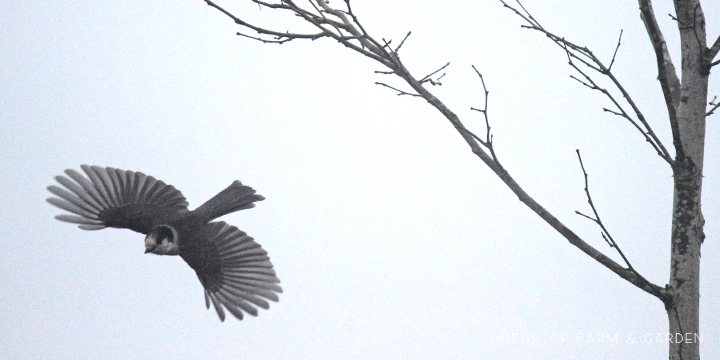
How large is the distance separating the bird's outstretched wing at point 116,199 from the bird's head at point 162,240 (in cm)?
17

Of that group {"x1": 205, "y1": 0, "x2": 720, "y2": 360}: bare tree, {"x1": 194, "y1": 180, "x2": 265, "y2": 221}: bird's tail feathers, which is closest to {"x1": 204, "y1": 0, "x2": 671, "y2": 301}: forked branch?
{"x1": 205, "y1": 0, "x2": 720, "y2": 360}: bare tree

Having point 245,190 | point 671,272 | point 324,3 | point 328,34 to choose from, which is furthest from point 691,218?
point 245,190

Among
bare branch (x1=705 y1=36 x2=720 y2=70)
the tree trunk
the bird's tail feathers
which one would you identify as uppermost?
the bird's tail feathers

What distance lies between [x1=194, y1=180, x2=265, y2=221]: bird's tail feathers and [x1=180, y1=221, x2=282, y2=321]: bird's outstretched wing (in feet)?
1.48

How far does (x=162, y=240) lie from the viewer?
5332 millimetres

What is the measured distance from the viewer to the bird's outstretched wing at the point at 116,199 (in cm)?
550

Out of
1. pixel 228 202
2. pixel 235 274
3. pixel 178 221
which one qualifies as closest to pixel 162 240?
pixel 178 221

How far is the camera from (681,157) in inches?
95.9

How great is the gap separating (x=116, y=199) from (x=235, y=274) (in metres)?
1.19

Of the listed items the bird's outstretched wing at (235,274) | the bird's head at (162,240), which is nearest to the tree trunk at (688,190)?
the bird's head at (162,240)

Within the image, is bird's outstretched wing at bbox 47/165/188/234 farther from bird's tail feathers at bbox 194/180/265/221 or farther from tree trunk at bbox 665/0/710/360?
tree trunk at bbox 665/0/710/360

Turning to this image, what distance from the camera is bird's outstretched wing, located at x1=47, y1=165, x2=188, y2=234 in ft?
18.0

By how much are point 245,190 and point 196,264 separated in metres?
0.99

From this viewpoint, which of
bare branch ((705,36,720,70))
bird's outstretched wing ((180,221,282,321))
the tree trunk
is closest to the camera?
the tree trunk
